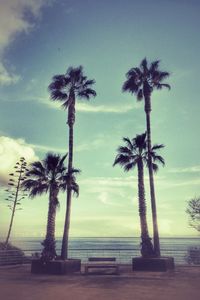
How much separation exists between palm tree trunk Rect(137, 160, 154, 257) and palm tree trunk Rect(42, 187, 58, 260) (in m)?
6.21

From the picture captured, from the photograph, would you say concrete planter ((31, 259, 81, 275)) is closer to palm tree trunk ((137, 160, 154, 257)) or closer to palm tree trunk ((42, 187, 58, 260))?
palm tree trunk ((42, 187, 58, 260))

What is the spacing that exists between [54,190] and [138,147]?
7504mm

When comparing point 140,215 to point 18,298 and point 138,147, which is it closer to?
point 138,147

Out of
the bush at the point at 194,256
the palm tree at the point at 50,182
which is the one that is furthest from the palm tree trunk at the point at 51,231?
the bush at the point at 194,256

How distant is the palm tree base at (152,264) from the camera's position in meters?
18.7

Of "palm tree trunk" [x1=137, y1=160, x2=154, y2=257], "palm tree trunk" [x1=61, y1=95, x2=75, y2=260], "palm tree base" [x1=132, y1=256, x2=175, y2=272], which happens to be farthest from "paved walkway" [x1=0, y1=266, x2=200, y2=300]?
"palm tree trunk" [x1=61, y1=95, x2=75, y2=260]

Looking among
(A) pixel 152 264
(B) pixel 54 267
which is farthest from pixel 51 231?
(A) pixel 152 264

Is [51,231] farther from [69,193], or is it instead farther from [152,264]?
[152,264]

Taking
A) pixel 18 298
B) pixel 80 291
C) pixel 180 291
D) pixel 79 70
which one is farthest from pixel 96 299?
pixel 79 70

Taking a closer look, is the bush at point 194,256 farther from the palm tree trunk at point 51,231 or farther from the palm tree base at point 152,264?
the palm tree trunk at point 51,231

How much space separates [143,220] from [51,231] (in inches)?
265

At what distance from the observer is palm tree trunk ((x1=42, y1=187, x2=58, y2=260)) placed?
756 inches

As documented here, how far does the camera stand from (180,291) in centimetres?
1159

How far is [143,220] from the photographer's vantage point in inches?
866
